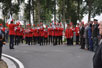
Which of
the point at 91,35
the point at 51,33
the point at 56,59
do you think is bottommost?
the point at 56,59

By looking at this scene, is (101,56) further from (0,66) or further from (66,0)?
(66,0)

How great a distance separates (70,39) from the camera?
20578 millimetres

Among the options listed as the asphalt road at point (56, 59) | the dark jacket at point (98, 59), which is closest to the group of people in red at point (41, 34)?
the asphalt road at point (56, 59)

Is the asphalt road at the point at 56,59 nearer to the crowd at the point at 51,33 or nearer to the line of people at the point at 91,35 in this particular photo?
the line of people at the point at 91,35

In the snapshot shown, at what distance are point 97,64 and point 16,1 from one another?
4345cm

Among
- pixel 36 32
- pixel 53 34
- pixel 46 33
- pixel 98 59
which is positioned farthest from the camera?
pixel 36 32

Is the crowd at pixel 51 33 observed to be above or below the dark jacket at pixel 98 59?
below

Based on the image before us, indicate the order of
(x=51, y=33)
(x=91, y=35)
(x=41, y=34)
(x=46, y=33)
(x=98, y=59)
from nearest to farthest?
1. (x=98, y=59)
2. (x=91, y=35)
3. (x=51, y=33)
4. (x=41, y=34)
5. (x=46, y=33)

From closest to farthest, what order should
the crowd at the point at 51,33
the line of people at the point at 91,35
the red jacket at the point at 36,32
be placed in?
the line of people at the point at 91,35, the crowd at the point at 51,33, the red jacket at the point at 36,32

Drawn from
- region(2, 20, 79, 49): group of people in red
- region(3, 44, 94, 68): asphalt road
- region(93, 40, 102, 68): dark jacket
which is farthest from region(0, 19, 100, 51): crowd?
region(93, 40, 102, 68): dark jacket

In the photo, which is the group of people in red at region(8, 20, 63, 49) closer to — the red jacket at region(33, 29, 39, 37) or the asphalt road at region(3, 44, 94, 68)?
the red jacket at region(33, 29, 39, 37)

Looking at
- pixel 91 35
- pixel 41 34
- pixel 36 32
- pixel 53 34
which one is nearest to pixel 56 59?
pixel 91 35

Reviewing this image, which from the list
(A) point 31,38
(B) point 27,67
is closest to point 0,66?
(B) point 27,67

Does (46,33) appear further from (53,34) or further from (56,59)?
(56,59)
